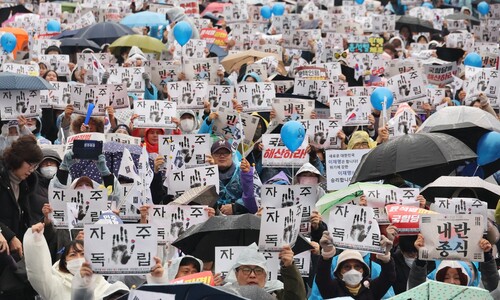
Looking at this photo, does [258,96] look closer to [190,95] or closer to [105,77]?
[190,95]

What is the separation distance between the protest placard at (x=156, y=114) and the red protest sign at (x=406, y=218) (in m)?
5.16

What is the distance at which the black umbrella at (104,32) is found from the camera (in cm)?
2830

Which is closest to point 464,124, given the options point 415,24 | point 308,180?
point 308,180

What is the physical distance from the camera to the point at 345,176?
655 inches

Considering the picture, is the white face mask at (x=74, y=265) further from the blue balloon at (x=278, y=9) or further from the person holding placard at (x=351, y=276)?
the blue balloon at (x=278, y=9)

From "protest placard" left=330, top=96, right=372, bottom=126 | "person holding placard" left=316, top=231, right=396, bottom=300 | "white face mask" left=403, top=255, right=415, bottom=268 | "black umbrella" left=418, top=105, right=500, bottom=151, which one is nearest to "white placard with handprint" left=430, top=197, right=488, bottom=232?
"white face mask" left=403, top=255, right=415, bottom=268

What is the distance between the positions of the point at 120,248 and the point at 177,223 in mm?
2102

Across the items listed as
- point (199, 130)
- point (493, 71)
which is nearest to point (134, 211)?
point (199, 130)

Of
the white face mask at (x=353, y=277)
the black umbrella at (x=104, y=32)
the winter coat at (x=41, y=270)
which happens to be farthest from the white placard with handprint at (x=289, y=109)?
the black umbrella at (x=104, y=32)

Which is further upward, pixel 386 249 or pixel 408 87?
pixel 408 87

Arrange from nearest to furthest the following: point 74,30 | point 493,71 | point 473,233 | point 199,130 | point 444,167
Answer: point 473,233 < point 444,167 < point 199,130 < point 493,71 < point 74,30

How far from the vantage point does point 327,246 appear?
13148 millimetres

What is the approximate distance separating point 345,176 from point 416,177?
→ 0.87 metres

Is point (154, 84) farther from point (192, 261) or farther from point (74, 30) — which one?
point (192, 261)
